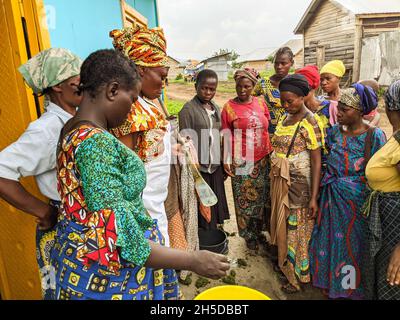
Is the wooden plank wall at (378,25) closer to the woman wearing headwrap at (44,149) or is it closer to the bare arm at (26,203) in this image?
the woman wearing headwrap at (44,149)

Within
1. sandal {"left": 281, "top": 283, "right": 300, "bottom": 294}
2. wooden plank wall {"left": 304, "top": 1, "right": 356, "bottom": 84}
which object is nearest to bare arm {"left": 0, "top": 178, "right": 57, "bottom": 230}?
sandal {"left": 281, "top": 283, "right": 300, "bottom": 294}

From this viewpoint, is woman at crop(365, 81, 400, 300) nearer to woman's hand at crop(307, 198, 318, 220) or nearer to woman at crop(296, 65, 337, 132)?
woman's hand at crop(307, 198, 318, 220)

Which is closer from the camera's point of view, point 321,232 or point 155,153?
point 155,153

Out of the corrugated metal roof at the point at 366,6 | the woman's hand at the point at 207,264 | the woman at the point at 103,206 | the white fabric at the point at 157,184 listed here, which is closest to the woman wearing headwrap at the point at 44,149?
the woman at the point at 103,206

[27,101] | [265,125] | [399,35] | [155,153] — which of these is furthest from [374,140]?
[399,35]

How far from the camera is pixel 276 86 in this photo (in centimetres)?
343

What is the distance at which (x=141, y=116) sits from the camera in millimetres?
1607

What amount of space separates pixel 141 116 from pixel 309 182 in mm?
1703

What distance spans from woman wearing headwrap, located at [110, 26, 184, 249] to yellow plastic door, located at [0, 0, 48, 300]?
0.54m

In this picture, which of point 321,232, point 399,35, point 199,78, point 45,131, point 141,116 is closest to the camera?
point 45,131

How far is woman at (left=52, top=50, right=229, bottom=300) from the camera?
3.30 ft

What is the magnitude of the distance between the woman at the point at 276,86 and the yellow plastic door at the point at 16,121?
240cm

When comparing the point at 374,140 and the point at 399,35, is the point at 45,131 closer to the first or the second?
the point at 374,140
